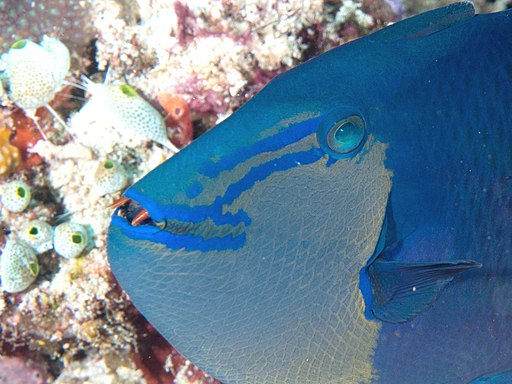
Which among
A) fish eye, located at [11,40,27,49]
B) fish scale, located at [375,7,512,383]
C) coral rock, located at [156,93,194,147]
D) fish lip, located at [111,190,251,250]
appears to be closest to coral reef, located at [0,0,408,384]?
coral rock, located at [156,93,194,147]

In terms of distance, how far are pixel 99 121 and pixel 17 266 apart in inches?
37.6

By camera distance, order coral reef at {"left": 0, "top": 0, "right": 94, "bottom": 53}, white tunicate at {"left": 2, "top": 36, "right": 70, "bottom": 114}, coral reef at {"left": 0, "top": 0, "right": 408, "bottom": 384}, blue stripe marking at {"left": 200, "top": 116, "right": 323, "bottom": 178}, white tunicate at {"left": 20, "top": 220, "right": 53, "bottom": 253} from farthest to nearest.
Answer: coral reef at {"left": 0, "top": 0, "right": 94, "bottom": 53} → white tunicate at {"left": 2, "top": 36, "right": 70, "bottom": 114} → white tunicate at {"left": 20, "top": 220, "right": 53, "bottom": 253} → coral reef at {"left": 0, "top": 0, "right": 408, "bottom": 384} → blue stripe marking at {"left": 200, "top": 116, "right": 323, "bottom": 178}

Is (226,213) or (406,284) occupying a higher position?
(226,213)

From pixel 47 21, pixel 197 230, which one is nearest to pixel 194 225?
pixel 197 230

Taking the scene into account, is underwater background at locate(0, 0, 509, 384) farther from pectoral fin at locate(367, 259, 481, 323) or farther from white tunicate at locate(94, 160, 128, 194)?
pectoral fin at locate(367, 259, 481, 323)

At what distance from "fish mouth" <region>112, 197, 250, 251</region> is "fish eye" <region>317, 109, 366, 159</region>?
0.27 metres

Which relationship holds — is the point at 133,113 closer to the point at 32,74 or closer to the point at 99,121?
the point at 99,121

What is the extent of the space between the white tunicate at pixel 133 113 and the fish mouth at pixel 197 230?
1.52 meters

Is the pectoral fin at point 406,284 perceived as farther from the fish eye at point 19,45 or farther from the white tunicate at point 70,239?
the fish eye at point 19,45

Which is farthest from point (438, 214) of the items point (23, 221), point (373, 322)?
point (23, 221)

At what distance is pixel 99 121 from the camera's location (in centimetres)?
288

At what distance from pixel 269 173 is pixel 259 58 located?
4.76 feet

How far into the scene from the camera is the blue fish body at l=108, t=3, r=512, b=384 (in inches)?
45.8

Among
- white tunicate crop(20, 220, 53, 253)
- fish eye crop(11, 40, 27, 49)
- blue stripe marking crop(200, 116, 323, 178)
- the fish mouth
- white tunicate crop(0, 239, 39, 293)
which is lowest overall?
white tunicate crop(0, 239, 39, 293)
